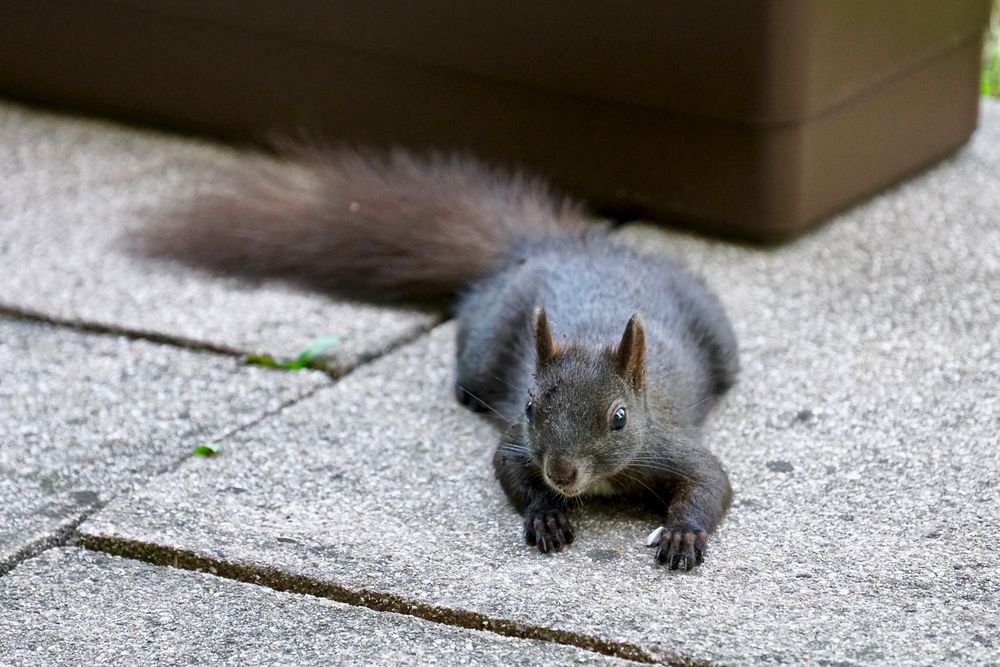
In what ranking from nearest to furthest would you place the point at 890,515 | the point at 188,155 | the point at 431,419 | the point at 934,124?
the point at 890,515 < the point at 431,419 < the point at 934,124 < the point at 188,155

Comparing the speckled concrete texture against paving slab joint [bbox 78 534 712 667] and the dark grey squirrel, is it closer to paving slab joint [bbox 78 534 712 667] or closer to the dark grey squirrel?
the dark grey squirrel

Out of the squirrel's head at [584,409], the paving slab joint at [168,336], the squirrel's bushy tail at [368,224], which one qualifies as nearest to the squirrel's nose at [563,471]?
the squirrel's head at [584,409]

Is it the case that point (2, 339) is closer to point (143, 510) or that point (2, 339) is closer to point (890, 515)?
point (143, 510)

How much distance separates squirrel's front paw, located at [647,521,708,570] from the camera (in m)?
2.91

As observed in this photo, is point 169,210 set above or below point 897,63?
below

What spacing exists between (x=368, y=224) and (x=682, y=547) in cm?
173

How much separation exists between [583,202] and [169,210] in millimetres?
1209

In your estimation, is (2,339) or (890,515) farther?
(2,339)

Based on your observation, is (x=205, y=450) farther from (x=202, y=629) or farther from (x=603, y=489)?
(x=603, y=489)

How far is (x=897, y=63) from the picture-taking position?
4.64 meters

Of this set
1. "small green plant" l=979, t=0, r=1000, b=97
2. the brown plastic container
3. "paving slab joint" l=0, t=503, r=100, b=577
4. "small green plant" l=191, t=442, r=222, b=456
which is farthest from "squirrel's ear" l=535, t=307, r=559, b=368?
"small green plant" l=979, t=0, r=1000, b=97

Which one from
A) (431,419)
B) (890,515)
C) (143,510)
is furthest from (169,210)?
(890,515)

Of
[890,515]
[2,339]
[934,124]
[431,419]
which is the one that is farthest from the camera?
[934,124]

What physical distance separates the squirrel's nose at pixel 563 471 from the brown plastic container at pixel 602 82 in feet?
5.65
